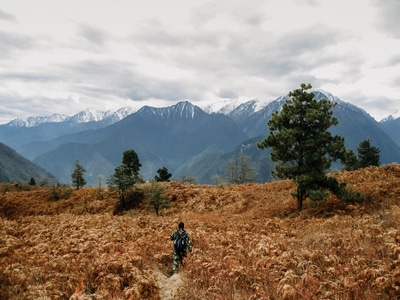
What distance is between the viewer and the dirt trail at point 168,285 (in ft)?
30.8

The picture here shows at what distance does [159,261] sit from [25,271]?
513 centimetres

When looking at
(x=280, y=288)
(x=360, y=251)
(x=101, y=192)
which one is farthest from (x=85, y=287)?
(x=101, y=192)

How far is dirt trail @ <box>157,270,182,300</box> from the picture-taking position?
30.8 feet

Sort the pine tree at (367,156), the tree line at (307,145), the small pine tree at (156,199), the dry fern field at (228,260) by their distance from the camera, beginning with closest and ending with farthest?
the dry fern field at (228,260), the tree line at (307,145), the small pine tree at (156,199), the pine tree at (367,156)

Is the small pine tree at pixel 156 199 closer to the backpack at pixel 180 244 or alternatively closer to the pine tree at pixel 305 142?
the pine tree at pixel 305 142

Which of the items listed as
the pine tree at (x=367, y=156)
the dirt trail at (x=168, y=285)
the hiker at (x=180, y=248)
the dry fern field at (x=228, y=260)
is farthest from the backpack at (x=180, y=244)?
the pine tree at (x=367, y=156)

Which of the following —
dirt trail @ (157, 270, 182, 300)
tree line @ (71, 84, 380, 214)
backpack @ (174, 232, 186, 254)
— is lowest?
dirt trail @ (157, 270, 182, 300)

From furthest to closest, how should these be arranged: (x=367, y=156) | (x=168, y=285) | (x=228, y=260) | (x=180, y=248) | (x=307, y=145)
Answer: (x=367, y=156)
(x=307, y=145)
(x=180, y=248)
(x=228, y=260)
(x=168, y=285)

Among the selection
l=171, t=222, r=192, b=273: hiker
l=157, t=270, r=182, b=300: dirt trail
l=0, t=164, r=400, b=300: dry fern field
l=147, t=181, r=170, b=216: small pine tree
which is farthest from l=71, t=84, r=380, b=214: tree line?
l=147, t=181, r=170, b=216: small pine tree

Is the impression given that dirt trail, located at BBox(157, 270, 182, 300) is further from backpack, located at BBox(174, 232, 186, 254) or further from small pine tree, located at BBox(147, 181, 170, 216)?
small pine tree, located at BBox(147, 181, 170, 216)

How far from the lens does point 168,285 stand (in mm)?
10312

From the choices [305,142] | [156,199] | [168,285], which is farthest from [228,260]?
[156,199]

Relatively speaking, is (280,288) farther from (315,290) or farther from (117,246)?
(117,246)

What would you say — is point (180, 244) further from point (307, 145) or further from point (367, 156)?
point (367, 156)
